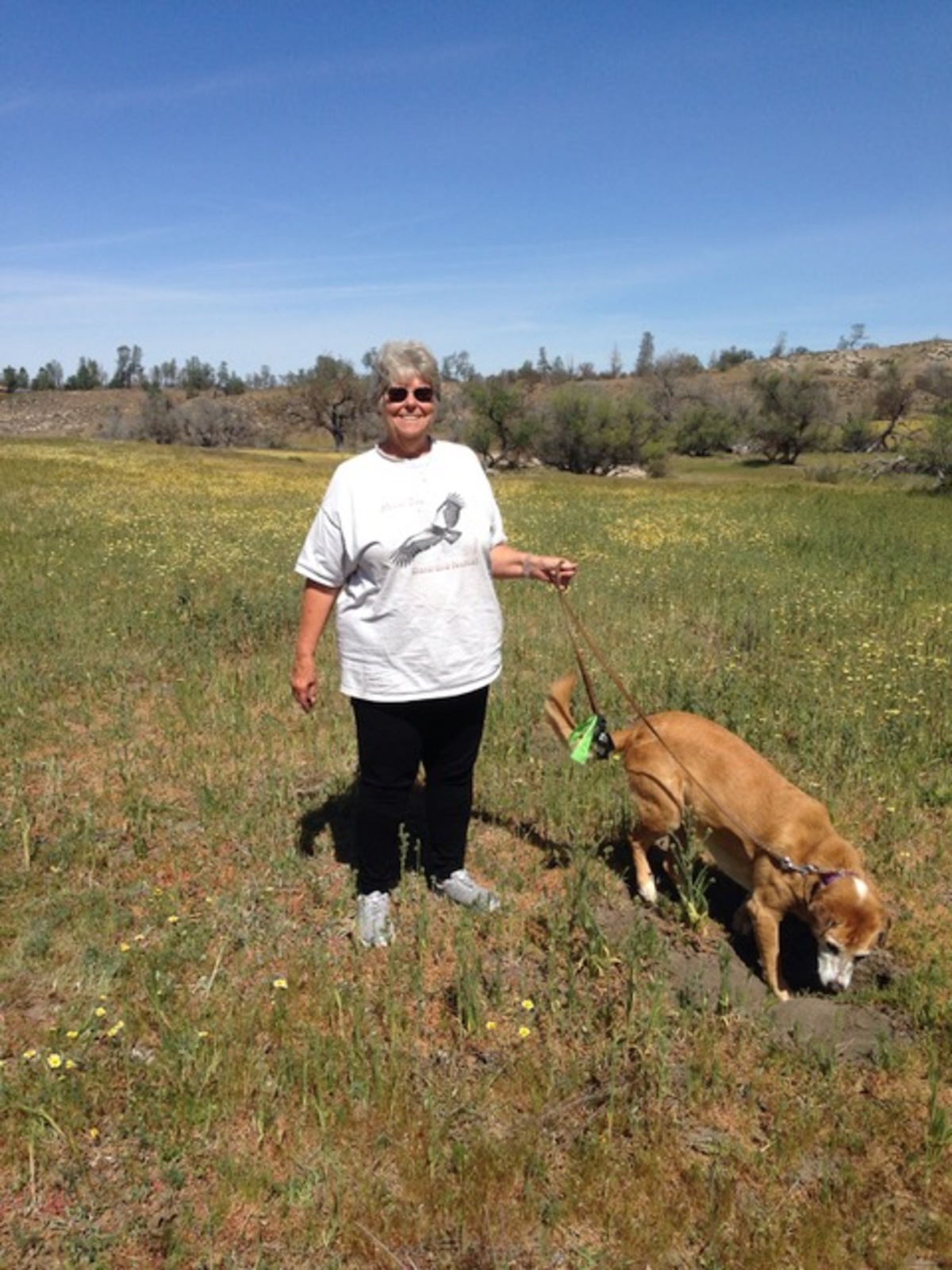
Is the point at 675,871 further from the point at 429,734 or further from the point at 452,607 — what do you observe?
the point at 452,607

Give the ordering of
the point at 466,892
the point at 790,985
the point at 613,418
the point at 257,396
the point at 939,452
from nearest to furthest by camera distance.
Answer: the point at 790,985, the point at 466,892, the point at 939,452, the point at 613,418, the point at 257,396

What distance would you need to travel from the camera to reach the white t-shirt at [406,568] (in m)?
3.47

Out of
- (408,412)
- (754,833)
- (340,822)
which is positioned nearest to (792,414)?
(340,822)

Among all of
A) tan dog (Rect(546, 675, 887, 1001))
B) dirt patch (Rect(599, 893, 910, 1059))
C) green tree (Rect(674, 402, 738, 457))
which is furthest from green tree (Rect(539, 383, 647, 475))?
dirt patch (Rect(599, 893, 910, 1059))

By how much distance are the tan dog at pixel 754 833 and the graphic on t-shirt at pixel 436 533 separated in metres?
1.28

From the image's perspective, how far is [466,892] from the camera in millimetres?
4129

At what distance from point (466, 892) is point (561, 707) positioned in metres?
1.07

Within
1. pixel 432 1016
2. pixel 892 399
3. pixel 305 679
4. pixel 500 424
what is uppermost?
pixel 892 399

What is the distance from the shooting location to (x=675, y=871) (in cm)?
439

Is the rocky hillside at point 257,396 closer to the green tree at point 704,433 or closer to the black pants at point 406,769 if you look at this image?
the green tree at point 704,433

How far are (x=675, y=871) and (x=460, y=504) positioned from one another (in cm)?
226

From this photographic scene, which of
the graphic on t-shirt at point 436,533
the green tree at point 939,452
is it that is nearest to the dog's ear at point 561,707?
the graphic on t-shirt at point 436,533

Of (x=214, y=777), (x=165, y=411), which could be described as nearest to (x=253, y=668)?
(x=214, y=777)

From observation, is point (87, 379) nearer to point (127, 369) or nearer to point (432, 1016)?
point (127, 369)
